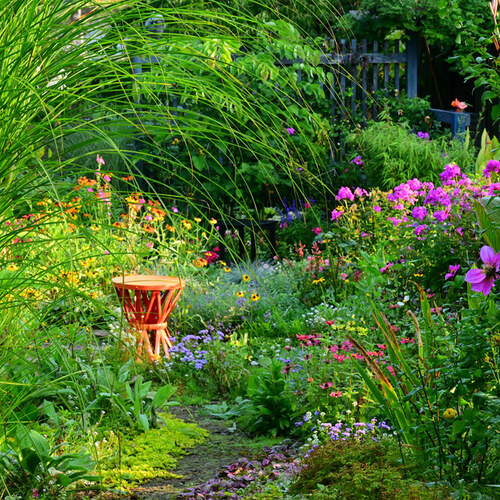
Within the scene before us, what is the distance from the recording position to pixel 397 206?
17.5 ft

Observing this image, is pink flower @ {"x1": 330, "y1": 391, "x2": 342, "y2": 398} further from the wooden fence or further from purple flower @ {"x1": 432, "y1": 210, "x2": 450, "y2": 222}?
the wooden fence

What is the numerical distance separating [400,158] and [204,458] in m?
4.35

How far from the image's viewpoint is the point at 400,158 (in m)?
7.01

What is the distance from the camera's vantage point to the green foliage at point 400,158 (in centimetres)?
694

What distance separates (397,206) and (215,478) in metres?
2.82

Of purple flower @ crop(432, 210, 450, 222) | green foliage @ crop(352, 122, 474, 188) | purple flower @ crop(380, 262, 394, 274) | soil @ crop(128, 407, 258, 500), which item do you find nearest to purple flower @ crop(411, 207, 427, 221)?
purple flower @ crop(432, 210, 450, 222)

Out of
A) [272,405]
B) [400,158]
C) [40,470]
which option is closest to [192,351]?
[272,405]

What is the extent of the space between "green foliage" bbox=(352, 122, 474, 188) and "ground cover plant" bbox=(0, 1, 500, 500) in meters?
0.11

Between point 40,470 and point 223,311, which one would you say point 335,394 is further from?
point 223,311

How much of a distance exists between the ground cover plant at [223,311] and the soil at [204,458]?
58 mm

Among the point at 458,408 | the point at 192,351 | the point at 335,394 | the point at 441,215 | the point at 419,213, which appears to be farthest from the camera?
the point at 192,351

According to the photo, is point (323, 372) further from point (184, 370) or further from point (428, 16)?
point (428, 16)

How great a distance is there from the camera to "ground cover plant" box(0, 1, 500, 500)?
1522 millimetres

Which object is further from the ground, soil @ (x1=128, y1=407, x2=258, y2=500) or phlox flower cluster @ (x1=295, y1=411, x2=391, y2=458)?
phlox flower cluster @ (x1=295, y1=411, x2=391, y2=458)
